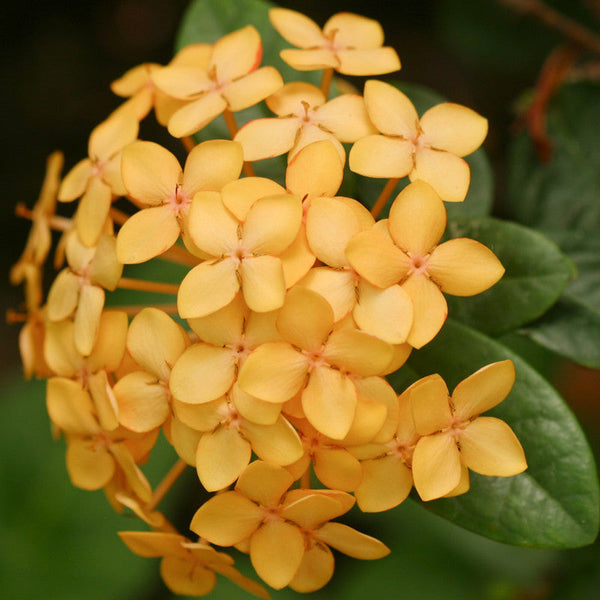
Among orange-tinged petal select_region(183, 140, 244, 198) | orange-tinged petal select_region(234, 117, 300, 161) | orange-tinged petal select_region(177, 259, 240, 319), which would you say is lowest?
orange-tinged petal select_region(177, 259, 240, 319)

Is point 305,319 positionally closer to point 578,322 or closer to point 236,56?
point 236,56

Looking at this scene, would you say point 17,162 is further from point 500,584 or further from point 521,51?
point 500,584

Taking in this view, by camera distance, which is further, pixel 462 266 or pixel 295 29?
pixel 295 29

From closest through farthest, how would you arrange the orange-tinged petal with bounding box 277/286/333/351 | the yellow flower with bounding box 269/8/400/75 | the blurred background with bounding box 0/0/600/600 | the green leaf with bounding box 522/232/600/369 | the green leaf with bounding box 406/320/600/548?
the orange-tinged petal with bounding box 277/286/333/351
the green leaf with bounding box 406/320/600/548
the yellow flower with bounding box 269/8/400/75
the green leaf with bounding box 522/232/600/369
the blurred background with bounding box 0/0/600/600

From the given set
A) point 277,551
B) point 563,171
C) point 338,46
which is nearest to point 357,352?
point 277,551

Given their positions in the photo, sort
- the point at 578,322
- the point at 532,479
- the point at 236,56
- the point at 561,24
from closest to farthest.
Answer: the point at 532,479 → the point at 236,56 → the point at 578,322 → the point at 561,24

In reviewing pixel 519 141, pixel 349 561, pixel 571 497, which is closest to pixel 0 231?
pixel 349 561

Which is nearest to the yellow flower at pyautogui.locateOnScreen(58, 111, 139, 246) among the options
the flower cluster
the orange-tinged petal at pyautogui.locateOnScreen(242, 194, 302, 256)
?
the flower cluster

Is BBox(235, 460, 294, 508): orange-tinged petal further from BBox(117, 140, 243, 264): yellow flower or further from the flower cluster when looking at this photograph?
BBox(117, 140, 243, 264): yellow flower
